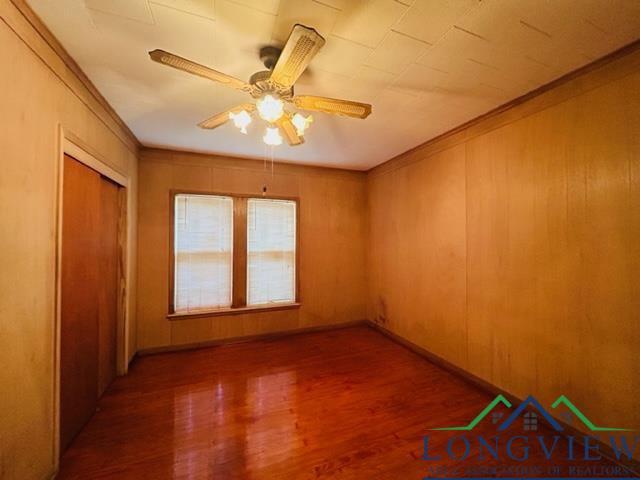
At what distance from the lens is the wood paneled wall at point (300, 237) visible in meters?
3.21

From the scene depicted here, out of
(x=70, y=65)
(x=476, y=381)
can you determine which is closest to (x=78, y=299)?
(x=70, y=65)

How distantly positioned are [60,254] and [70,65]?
3.87 feet

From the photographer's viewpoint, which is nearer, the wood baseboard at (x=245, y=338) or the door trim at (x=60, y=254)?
the door trim at (x=60, y=254)

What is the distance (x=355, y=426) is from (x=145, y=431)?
1.55 metres

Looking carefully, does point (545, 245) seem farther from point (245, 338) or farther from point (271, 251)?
point (245, 338)

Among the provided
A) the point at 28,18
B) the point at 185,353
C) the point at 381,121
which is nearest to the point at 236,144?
the point at 381,121

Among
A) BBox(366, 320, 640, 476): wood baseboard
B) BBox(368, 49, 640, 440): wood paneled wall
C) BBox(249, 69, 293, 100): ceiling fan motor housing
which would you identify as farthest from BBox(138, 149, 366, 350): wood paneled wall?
BBox(249, 69, 293, 100): ceiling fan motor housing

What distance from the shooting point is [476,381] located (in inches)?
98.6

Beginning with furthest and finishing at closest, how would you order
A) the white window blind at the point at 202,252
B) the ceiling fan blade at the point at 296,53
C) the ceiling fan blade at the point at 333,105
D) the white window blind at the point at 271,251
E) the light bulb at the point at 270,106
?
the white window blind at the point at 271,251, the white window blind at the point at 202,252, the ceiling fan blade at the point at 333,105, the light bulb at the point at 270,106, the ceiling fan blade at the point at 296,53

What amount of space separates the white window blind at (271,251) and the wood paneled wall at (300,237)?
0.52 ft

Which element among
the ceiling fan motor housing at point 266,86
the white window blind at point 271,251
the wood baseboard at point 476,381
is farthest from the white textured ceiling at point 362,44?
the wood baseboard at point 476,381

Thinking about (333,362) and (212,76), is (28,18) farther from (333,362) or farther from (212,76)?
(333,362)

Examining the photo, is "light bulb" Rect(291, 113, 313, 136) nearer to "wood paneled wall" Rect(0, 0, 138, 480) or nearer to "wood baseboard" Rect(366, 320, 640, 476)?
"wood paneled wall" Rect(0, 0, 138, 480)

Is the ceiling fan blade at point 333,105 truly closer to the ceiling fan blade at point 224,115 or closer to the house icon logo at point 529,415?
the ceiling fan blade at point 224,115
